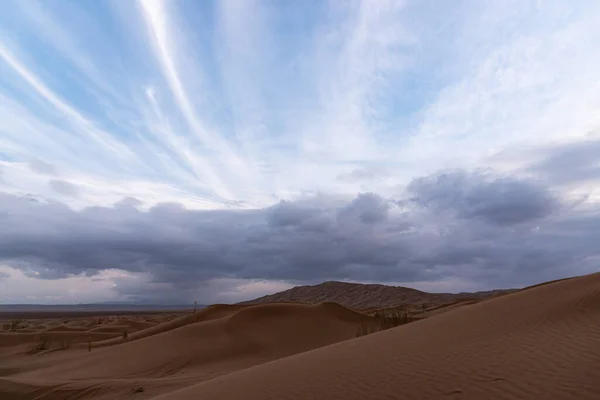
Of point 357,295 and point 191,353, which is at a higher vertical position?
point 357,295

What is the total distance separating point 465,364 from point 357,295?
164 ft

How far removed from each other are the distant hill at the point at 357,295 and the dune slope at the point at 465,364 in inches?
1536

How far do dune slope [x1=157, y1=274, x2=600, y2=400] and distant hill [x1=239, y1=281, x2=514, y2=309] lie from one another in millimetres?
39017

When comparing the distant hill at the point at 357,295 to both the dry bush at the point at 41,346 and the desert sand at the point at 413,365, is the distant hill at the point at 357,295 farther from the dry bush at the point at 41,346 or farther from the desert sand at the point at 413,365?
the desert sand at the point at 413,365

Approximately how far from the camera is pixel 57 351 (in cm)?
1720

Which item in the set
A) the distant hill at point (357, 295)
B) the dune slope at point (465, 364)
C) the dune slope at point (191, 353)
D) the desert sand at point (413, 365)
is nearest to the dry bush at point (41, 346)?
the dune slope at point (191, 353)

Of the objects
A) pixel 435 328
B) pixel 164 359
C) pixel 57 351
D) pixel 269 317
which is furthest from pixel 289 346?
pixel 57 351

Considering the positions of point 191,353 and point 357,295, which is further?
point 357,295

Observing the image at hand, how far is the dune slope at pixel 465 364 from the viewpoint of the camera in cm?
408

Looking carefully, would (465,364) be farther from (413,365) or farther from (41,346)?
(41,346)

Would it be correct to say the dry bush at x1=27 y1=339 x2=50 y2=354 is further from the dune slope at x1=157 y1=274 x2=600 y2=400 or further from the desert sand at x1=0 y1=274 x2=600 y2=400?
the dune slope at x1=157 y1=274 x2=600 y2=400

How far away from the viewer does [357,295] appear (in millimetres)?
53531

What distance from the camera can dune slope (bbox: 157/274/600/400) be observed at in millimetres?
4082

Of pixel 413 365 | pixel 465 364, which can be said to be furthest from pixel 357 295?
pixel 465 364
